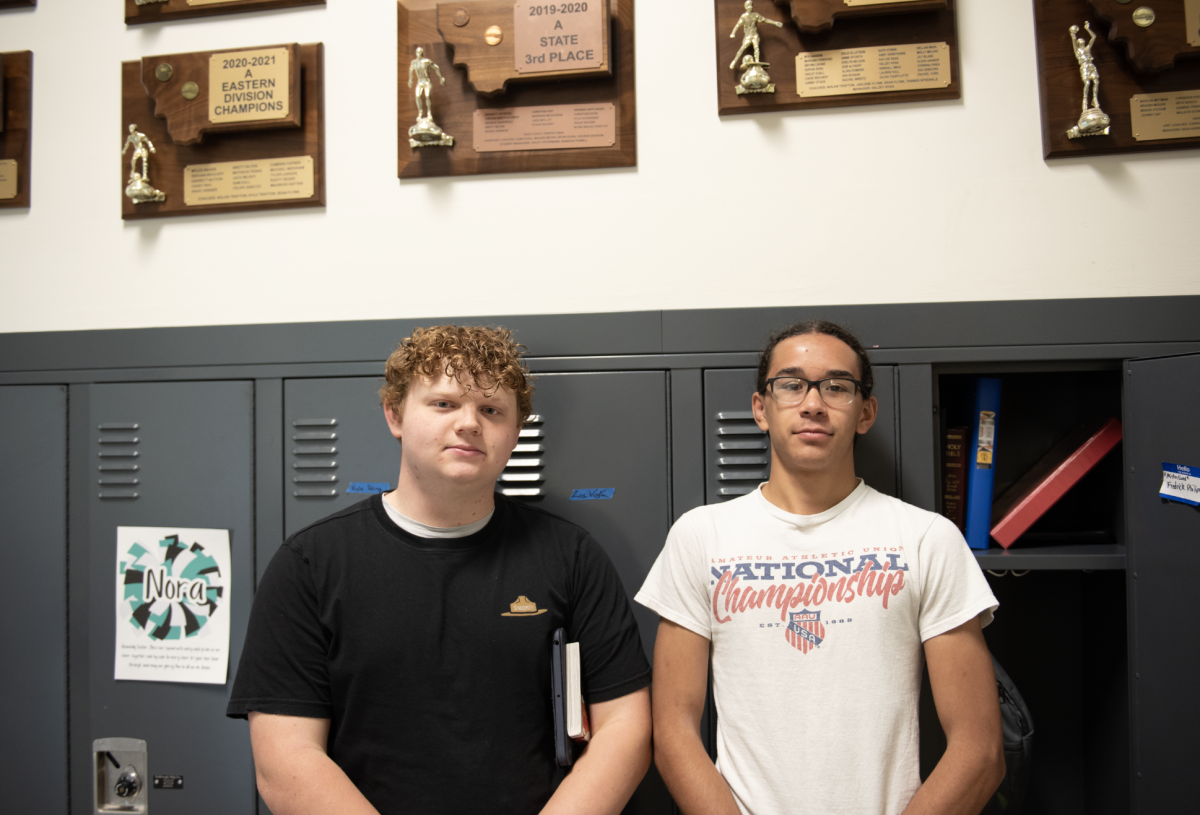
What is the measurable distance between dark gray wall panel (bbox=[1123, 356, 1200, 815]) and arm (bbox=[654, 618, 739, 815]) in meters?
0.96

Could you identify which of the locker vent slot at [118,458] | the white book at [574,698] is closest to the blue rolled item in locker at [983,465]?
the white book at [574,698]

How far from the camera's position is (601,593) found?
4.04 feet

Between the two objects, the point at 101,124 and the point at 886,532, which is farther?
the point at 101,124

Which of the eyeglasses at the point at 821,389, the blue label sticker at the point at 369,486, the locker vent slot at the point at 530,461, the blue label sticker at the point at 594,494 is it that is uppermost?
the eyeglasses at the point at 821,389

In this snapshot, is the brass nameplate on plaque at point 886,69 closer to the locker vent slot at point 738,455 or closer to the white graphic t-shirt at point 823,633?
the locker vent slot at point 738,455

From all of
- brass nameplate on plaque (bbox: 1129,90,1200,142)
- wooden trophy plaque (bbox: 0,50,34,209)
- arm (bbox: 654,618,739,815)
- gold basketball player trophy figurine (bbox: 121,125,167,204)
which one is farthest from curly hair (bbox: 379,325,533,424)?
brass nameplate on plaque (bbox: 1129,90,1200,142)

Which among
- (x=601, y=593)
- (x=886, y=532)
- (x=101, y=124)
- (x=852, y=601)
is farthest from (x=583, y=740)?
(x=101, y=124)

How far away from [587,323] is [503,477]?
42 cm

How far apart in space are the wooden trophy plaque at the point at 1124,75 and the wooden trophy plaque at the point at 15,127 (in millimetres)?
2735

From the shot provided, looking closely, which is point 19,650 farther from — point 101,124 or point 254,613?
point 101,124

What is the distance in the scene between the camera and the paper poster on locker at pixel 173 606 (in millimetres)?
1525

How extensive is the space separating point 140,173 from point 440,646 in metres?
1.57

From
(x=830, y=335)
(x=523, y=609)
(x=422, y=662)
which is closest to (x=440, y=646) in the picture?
(x=422, y=662)

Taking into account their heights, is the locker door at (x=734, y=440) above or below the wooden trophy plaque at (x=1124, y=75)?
below
